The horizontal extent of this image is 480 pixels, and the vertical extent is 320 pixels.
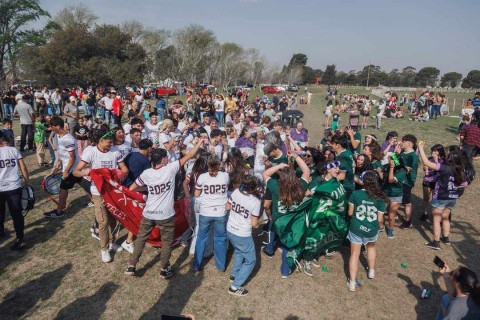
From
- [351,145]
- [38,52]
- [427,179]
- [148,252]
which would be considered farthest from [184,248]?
[38,52]

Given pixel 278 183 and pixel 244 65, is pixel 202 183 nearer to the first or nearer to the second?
pixel 278 183

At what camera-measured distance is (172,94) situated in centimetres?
4034

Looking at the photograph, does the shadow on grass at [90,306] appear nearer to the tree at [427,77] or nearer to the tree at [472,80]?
the tree at [472,80]

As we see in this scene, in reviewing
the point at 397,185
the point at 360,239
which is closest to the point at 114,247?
the point at 360,239

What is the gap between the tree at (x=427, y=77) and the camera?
276 ft

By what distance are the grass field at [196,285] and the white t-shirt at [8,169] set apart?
1.30m

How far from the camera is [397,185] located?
6332 millimetres

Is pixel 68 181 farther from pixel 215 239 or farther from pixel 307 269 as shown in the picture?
pixel 307 269

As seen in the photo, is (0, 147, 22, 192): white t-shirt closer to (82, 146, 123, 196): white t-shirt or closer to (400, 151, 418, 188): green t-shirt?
(82, 146, 123, 196): white t-shirt

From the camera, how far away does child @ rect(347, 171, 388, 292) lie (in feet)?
15.4

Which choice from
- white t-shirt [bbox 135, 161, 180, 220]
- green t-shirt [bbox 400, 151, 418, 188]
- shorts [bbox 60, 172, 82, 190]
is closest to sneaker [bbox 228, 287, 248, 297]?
white t-shirt [bbox 135, 161, 180, 220]

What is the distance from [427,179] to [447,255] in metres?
1.75

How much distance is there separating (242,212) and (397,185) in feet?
12.0

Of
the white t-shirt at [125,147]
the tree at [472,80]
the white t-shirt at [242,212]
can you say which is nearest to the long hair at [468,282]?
the white t-shirt at [242,212]
